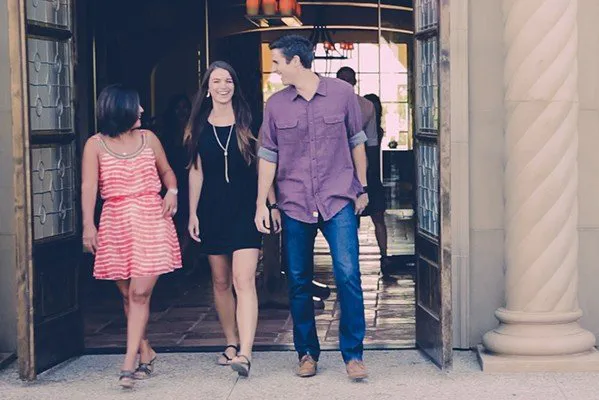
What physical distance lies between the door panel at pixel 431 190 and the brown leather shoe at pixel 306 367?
715 mm

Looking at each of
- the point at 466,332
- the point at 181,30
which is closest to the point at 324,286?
the point at 466,332

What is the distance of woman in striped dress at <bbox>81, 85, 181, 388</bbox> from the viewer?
23.1 feet

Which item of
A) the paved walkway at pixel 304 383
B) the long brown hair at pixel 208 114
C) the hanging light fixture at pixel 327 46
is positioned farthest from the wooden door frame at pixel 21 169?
the hanging light fixture at pixel 327 46

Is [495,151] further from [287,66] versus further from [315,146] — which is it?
[287,66]

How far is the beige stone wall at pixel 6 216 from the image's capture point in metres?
7.86

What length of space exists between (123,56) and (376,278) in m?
4.79

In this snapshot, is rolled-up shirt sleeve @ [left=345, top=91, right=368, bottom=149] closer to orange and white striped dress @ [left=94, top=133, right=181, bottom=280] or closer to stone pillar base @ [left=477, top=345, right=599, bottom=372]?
orange and white striped dress @ [left=94, top=133, right=181, bottom=280]

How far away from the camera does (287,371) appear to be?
24.6ft

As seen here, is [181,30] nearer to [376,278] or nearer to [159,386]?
[376,278]

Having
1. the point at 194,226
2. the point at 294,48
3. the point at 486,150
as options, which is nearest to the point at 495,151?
the point at 486,150

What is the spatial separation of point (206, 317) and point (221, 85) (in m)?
2.81

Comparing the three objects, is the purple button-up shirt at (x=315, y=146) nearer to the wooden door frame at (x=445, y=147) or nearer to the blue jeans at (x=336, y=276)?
the blue jeans at (x=336, y=276)

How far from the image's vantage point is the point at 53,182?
295 inches

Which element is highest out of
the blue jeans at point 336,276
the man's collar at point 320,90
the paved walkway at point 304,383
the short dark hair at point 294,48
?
the short dark hair at point 294,48
